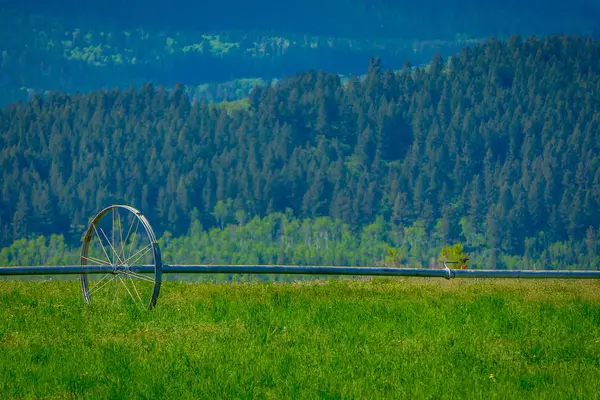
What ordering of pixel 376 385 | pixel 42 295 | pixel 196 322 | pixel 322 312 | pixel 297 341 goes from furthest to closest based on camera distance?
pixel 42 295 → pixel 322 312 → pixel 196 322 → pixel 297 341 → pixel 376 385

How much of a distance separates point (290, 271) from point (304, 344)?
4.31 meters

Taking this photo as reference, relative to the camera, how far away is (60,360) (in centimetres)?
1348

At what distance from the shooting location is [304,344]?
1481 centimetres

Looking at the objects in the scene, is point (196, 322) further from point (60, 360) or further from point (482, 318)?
point (482, 318)

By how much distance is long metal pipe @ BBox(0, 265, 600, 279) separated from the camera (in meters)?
18.1

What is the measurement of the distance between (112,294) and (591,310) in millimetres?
8806

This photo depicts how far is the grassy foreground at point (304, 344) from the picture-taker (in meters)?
12.4

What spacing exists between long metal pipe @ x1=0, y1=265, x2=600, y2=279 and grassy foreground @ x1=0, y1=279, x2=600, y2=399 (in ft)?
1.46

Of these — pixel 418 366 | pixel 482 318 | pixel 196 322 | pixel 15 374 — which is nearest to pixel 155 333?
pixel 196 322

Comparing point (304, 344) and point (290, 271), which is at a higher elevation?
point (290, 271)

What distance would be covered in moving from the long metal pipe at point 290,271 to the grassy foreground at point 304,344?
0.44 metres

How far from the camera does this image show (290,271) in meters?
19.0

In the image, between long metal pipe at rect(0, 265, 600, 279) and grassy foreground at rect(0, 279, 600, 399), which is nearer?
grassy foreground at rect(0, 279, 600, 399)

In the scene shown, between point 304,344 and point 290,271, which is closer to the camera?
point 304,344
